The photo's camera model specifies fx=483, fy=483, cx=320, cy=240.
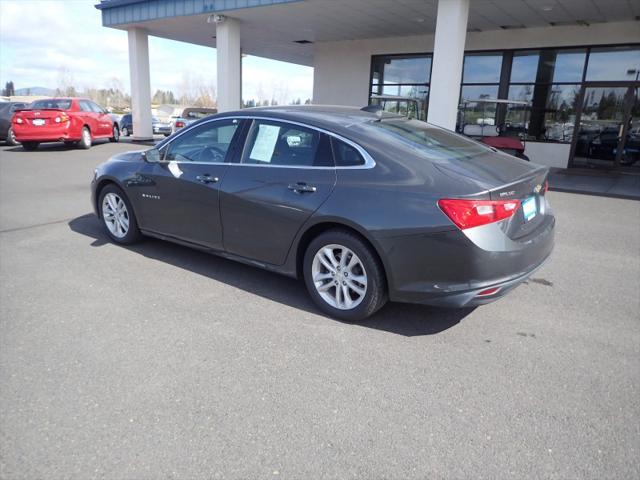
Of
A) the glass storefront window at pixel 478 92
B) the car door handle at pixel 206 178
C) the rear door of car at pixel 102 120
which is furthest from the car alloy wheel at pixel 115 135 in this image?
the car door handle at pixel 206 178

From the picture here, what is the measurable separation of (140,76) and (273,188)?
1671 centimetres

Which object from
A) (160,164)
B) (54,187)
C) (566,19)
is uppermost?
(566,19)

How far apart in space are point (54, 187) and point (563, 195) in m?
9.92

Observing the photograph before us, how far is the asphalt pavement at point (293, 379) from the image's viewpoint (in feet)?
7.56

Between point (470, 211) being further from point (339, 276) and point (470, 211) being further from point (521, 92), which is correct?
point (521, 92)

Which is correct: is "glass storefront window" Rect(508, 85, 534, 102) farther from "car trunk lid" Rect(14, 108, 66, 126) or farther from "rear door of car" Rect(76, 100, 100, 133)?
"car trunk lid" Rect(14, 108, 66, 126)

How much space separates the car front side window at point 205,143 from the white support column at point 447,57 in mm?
7009

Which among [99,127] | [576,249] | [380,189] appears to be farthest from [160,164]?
[99,127]

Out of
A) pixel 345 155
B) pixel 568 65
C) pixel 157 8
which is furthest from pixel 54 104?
pixel 568 65

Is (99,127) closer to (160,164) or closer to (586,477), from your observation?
(160,164)

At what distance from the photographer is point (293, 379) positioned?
9.67 feet

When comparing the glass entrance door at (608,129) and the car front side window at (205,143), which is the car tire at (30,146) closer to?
the car front side window at (205,143)

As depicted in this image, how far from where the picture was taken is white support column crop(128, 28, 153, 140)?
17.9 m

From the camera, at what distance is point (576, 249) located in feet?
19.1
